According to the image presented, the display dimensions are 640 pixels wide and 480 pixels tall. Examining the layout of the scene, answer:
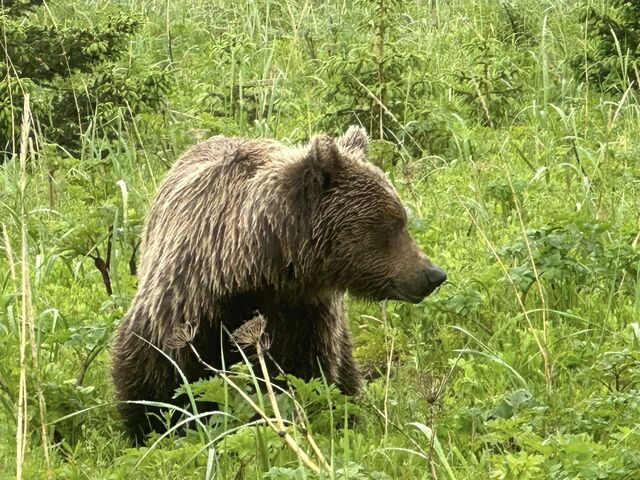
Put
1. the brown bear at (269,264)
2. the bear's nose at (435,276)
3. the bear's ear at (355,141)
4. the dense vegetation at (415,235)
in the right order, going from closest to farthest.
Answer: the dense vegetation at (415,235)
the brown bear at (269,264)
the bear's nose at (435,276)
the bear's ear at (355,141)

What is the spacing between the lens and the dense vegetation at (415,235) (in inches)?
160

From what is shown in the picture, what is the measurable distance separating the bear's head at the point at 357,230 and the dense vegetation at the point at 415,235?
0.35 meters

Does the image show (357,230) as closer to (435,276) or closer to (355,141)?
(435,276)

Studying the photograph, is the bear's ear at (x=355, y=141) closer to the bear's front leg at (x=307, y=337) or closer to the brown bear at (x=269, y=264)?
the brown bear at (x=269, y=264)

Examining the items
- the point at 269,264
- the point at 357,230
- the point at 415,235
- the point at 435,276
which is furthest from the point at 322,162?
the point at 415,235

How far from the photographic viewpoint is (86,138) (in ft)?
25.1

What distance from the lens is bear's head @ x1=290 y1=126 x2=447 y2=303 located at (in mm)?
4828

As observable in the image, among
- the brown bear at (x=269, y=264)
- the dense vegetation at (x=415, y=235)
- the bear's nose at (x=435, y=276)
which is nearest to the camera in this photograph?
the dense vegetation at (x=415, y=235)

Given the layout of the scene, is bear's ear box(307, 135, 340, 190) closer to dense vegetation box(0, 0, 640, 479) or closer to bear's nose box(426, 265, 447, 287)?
bear's nose box(426, 265, 447, 287)

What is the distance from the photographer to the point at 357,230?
A: 492 centimetres

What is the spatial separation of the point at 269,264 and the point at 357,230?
382mm

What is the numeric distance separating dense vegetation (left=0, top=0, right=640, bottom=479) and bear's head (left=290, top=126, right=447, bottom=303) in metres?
0.35

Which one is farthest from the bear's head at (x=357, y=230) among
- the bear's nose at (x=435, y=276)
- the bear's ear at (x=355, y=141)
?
the bear's ear at (x=355, y=141)

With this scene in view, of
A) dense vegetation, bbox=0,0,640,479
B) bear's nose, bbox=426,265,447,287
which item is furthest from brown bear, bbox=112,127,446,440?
dense vegetation, bbox=0,0,640,479
